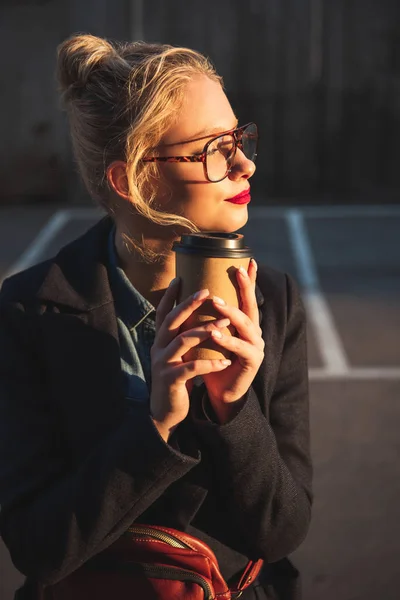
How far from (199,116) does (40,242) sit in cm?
804

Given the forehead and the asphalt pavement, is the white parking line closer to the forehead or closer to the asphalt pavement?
the asphalt pavement

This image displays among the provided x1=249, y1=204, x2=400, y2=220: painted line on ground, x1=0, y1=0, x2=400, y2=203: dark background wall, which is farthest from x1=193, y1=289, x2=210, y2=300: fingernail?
x1=0, y1=0, x2=400, y2=203: dark background wall

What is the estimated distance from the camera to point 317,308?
23.6 ft

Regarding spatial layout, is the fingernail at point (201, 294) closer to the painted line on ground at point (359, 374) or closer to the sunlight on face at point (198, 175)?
the sunlight on face at point (198, 175)

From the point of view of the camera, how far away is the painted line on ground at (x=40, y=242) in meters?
8.55

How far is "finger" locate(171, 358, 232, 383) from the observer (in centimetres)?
168

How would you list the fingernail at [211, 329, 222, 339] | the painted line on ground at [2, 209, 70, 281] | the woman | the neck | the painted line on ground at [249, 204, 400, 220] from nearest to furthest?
the fingernail at [211, 329, 222, 339] < the woman < the neck < the painted line on ground at [2, 209, 70, 281] < the painted line on ground at [249, 204, 400, 220]

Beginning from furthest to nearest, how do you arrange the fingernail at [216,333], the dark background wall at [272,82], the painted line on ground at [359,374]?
1. the dark background wall at [272,82]
2. the painted line on ground at [359,374]
3. the fingernail at [216,333]

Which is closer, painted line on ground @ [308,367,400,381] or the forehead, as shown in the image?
the forehead

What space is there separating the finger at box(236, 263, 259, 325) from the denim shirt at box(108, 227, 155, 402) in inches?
13.7

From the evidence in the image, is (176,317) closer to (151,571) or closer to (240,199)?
(240,199)

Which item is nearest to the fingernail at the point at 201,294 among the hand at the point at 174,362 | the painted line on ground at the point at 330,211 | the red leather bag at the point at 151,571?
the hand at the point at 174,362

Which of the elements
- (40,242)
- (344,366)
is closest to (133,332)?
(344,366)

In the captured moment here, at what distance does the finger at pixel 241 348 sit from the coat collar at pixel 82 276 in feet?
1.09
